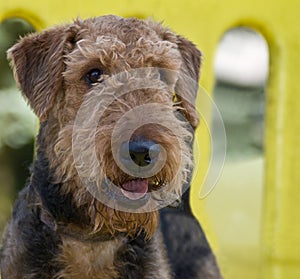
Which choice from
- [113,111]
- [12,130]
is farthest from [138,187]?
[12,130]

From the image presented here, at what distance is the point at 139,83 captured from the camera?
434 centimetres

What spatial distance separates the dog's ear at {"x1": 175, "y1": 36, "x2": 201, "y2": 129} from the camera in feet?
15.4

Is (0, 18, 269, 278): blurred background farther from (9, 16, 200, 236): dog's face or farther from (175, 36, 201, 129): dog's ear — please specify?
(9, 16, 200, 236): dog's face

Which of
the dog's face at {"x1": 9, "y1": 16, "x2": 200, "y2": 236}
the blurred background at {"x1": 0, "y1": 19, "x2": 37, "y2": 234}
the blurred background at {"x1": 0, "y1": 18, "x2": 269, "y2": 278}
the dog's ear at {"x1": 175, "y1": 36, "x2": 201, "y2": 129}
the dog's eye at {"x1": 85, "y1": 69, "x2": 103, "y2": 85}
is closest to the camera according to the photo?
the dog's face at {"x1": 9, "y1": 16, "x2": 200, "y2": 236}

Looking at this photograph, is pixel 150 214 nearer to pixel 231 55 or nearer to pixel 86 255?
pixel 86 255

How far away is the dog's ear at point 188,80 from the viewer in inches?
185

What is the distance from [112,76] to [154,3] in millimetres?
2426

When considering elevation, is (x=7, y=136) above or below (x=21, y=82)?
below

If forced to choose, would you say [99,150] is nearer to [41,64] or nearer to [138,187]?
[138,187]

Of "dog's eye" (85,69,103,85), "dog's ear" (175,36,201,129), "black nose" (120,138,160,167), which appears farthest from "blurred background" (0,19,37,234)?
"black nose" (120,138,160,167)

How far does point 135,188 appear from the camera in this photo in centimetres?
418

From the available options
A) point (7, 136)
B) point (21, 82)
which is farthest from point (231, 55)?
point (21, 82)

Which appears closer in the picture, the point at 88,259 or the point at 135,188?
the point at 135,188

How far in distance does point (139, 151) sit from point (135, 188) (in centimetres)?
23
